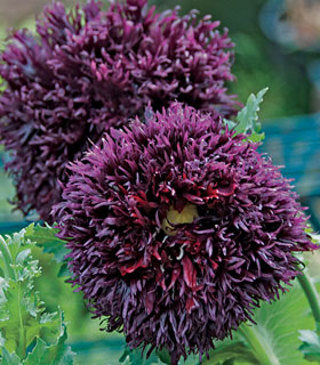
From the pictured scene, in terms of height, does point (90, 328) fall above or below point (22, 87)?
below

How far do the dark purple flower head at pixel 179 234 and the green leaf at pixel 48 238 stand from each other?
4.9 inches

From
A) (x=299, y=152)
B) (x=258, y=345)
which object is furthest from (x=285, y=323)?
(x=299, y=152)

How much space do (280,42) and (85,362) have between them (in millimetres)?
2229

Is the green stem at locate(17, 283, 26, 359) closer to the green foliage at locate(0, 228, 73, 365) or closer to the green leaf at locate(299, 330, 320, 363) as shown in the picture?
the green foliage at locate(0, 228, 73, 365)

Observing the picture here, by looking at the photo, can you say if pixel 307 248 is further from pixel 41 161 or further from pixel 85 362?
pixel 85 362

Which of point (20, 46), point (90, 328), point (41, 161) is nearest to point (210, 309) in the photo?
point (41, 161)

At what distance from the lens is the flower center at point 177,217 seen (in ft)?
1.69

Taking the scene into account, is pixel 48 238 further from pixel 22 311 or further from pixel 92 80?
pixel 92 80

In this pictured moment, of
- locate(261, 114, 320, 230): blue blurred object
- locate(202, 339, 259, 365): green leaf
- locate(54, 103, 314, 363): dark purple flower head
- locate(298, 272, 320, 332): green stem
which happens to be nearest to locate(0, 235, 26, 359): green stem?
locate(54, 103, 314, 363): dark purple flower head

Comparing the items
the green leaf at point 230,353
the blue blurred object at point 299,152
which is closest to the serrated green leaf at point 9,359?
the green leaf at point 230,353

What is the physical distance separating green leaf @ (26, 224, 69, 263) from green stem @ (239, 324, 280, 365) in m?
0.24

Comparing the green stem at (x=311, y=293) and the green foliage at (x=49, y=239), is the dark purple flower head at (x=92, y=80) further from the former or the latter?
the green stem at (x=311, y=293)

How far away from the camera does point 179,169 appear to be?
0.52 metres

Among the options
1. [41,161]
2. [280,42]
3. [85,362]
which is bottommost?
[85,362]
